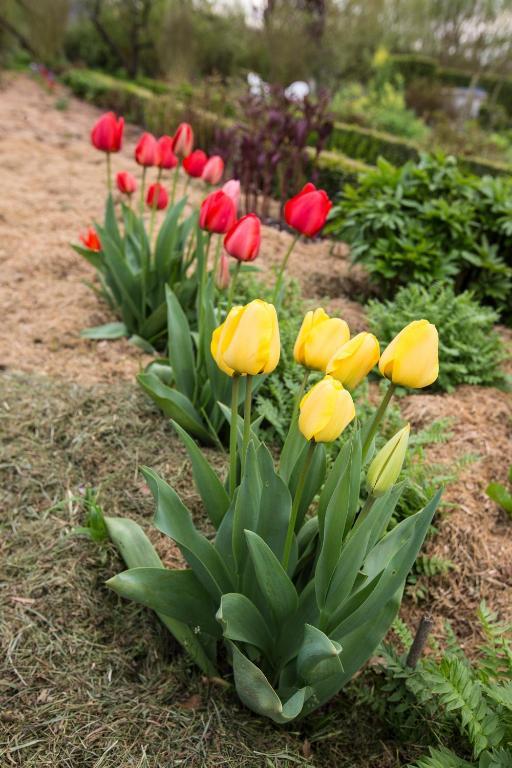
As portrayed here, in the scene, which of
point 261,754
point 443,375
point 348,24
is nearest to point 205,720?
point 261,754

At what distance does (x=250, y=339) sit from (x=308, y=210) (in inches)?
31.2

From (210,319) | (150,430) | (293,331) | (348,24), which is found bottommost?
(150,430)

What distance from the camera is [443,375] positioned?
299 cm

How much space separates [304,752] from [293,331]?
5.57 ft

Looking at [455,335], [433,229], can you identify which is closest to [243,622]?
[455,335]

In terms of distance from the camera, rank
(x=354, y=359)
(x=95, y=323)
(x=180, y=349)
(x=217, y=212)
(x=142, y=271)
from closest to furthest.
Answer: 1. (x=354, y=359)
2. (x=217, y=212)
3. (x=180, y=349)
4. (x=142, y=271)
5. (x=95, y=323)

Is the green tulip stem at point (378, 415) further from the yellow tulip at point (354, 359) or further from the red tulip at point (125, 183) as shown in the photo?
the red tulip at point (125, 183)

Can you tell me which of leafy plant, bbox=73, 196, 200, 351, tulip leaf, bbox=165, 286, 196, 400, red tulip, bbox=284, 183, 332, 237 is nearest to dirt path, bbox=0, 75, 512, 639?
leafy plant, bbox=73, 196, 200, 351

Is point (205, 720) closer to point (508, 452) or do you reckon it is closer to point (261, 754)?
point (261, 754)

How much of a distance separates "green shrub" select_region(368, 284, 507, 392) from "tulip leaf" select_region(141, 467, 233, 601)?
1764 mm

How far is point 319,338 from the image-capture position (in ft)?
4.07

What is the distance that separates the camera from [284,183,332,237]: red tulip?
1813mm

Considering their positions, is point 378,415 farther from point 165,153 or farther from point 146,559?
point 165,153

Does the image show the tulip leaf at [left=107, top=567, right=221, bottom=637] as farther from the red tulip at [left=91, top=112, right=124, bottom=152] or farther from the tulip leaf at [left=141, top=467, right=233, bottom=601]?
the red tulip at [left=91, top=112, right=124, bottom=152]
